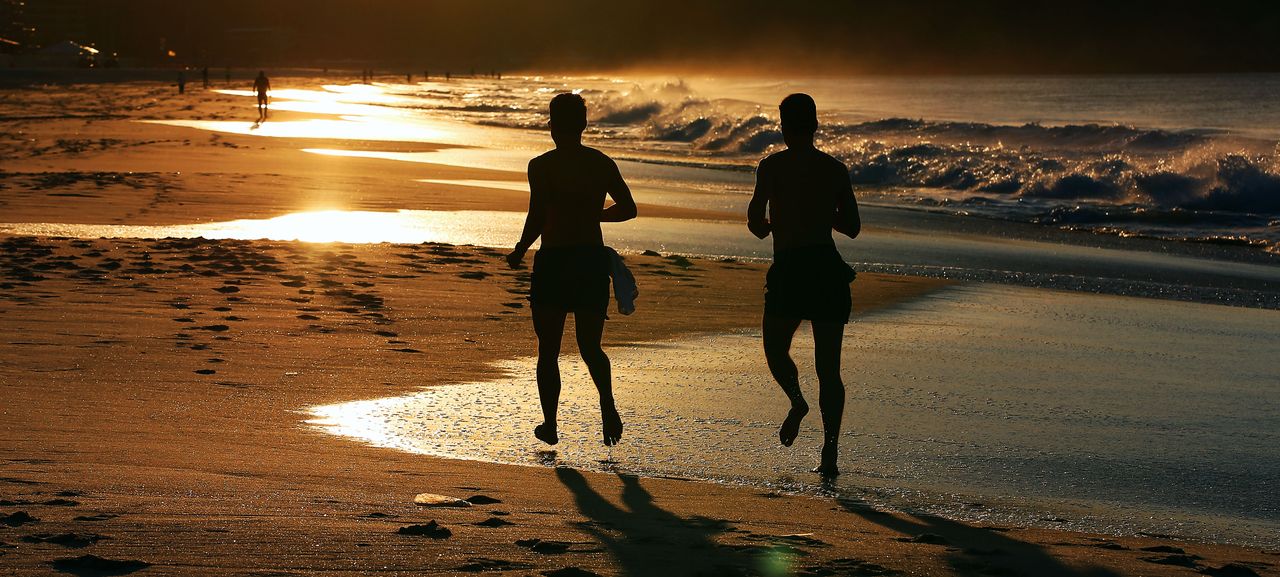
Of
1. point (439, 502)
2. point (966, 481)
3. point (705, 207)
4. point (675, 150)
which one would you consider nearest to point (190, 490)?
point (439, 502)

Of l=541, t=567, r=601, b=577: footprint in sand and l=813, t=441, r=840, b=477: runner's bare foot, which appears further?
l=813, t=441, r=840, b=477: runner's bare foot

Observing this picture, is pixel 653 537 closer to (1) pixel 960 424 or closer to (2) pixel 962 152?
(1) pixel 960 424

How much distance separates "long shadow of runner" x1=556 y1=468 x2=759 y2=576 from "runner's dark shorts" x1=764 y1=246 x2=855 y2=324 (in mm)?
1015

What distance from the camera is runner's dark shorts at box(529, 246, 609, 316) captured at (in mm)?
6086

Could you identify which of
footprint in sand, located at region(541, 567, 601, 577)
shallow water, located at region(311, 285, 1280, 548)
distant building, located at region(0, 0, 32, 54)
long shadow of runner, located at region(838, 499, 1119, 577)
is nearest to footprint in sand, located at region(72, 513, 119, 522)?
footprint in sand, located at region(541, 567, 601, 577)

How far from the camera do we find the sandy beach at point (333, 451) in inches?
180

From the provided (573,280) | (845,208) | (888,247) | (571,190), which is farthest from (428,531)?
(888,247)

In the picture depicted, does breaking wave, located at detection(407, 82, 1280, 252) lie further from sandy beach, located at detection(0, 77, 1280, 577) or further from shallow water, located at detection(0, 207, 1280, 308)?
sandy beach, located at detection(0, 77, 1280, 577)

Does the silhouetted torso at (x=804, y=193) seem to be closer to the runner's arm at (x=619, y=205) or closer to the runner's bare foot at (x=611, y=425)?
the runner's arm at (x=619, y=205)

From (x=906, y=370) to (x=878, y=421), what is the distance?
55.4 inches

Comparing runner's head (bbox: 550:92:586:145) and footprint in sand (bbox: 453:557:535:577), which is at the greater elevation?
runner's head (bbox: 550:92:586:145)

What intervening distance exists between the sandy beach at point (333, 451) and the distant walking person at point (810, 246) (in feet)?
2.05

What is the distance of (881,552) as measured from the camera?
477 centimetres

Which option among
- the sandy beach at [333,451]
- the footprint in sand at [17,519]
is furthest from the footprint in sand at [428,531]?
the footprint in sand at [17,519]
